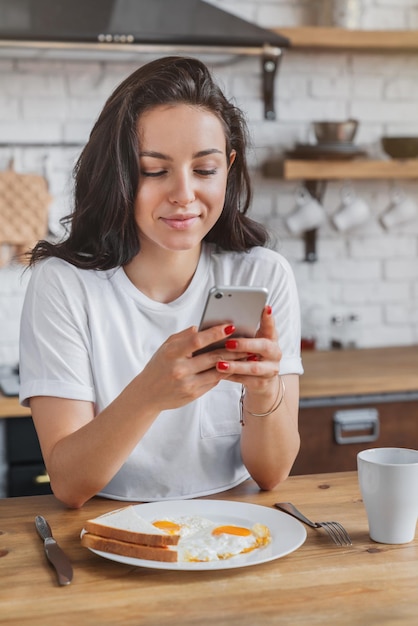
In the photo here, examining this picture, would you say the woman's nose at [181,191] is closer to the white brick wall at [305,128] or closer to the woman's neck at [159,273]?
the woman's neck at [159,273]

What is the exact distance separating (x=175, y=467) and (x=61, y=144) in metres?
1.83

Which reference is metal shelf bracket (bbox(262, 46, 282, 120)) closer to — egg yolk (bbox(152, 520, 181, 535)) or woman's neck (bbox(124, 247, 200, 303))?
woman's neck (bbox(124, 247, 200, 303))

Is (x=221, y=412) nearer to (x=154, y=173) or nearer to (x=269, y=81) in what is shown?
(x=154, y=173)

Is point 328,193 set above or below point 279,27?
below

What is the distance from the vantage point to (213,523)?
125 centimetres

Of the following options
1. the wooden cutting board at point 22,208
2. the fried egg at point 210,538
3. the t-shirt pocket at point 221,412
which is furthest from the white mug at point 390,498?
the wooden cutting board at point 22,208

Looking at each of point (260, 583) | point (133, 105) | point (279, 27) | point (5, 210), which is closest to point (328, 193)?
point (279, 27)

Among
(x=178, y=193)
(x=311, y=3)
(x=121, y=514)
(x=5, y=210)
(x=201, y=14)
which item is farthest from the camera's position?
(x=311, y=3)

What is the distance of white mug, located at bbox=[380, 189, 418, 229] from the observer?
3.46m

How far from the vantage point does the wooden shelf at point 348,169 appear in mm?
3135

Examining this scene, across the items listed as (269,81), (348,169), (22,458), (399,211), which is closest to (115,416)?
(22,458)

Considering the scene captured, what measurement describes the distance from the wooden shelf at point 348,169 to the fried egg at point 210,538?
2.05 m

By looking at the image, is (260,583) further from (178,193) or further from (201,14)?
(201,14)

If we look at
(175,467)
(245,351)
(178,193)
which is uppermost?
(178,193)
